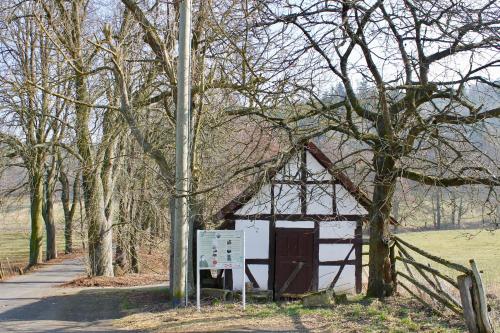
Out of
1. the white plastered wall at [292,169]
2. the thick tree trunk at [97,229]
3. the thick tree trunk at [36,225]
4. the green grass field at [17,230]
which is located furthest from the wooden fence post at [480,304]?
the thick tree trunk at [36,225]

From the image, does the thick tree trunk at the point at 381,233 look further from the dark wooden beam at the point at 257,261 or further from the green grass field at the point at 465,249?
the green grass field at the point at 465,249

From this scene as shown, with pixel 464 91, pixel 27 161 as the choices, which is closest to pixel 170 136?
pixel 27 161

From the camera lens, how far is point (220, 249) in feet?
48.8

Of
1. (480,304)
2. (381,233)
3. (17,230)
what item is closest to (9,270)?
(381,233)

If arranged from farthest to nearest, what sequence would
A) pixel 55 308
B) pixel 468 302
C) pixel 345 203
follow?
pixel 345 203
pixel 55 308
pixel 468 302

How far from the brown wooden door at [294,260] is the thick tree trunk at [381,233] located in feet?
14.2

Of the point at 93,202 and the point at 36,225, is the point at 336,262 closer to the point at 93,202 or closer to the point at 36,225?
the point at 93,202

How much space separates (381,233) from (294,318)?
291 cm

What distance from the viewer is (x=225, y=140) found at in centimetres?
1975

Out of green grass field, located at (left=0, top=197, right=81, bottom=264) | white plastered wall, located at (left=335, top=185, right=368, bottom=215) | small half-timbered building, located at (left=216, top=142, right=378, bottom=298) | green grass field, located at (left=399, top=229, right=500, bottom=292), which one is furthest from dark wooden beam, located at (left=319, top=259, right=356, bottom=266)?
green grass field, located at (left=0, top=197, right=81, bottom=264)

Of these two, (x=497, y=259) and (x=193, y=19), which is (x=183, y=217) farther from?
(x=497, y=259)

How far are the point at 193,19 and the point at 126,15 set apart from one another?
4.79m

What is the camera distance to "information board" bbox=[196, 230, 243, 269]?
1473 centimetres

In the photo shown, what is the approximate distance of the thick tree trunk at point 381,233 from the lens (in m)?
12.8
